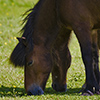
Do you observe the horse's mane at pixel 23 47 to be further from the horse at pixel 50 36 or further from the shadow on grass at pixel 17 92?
the shadow on grass at pixel 17 92

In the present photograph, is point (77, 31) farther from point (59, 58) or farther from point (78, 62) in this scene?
point (78, 62)

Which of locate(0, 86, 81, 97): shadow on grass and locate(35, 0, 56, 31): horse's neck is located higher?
locate(35, 0, 56, 31): horse's neck

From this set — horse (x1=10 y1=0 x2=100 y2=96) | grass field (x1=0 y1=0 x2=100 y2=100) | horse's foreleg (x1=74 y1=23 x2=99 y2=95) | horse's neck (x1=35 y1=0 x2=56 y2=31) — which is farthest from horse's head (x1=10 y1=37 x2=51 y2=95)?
horse's foreleg (x1=74 y1=23 x2=99 y2=95)

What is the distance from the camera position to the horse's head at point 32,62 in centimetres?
606

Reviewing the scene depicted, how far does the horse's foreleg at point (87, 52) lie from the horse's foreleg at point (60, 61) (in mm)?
824

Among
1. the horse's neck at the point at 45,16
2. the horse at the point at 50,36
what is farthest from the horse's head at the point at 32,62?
the horse's neck at the point at 45,16

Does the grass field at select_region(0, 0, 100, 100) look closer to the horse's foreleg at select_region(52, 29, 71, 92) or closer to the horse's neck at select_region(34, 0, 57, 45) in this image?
the horse's foreleg at select_region(52, 29, 71, 92)

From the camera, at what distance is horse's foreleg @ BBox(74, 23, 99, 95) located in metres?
5.76

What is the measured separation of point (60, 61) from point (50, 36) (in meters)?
0.76

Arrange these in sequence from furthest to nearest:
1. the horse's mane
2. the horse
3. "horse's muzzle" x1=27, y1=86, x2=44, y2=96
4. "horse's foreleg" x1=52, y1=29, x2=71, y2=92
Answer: "horse's foreleg" x1=52, y1=29, x2=71, y2=92
the horse's mane
"horse's muzzle" x1=27, y1=86, x2=44, y2=96
the horse

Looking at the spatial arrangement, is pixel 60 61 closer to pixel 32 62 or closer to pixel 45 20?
pixel 32 62

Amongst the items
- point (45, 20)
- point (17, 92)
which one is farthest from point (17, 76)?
point (45, 20)

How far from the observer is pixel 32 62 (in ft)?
20.2

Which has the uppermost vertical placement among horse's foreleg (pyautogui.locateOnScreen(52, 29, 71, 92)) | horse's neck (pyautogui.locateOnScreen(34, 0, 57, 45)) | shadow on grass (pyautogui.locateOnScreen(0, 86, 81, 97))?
horse's neck (pyautogui.locateOnScreen(34, 0, 57, 45))
